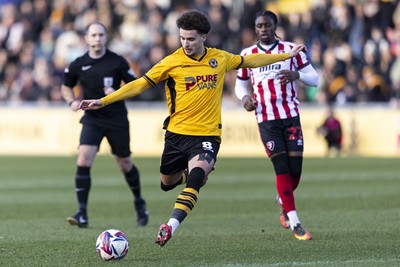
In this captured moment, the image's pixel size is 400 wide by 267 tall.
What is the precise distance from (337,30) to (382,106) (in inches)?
102

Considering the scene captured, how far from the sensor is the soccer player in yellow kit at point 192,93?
366 inches

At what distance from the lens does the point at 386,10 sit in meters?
26.7

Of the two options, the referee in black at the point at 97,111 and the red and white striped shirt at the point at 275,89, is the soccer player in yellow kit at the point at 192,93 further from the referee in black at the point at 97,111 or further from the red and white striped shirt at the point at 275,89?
the referee in black at the point at 97,111

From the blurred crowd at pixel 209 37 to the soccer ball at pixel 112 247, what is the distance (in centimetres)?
Answer: 1799

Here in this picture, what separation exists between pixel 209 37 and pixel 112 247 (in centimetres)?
1971

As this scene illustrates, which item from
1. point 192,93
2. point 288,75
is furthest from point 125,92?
point 288,75

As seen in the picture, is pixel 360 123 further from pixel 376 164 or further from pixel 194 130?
pixel 194 130

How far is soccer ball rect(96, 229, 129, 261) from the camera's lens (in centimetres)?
877

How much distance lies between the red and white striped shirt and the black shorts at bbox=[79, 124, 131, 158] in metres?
2.20

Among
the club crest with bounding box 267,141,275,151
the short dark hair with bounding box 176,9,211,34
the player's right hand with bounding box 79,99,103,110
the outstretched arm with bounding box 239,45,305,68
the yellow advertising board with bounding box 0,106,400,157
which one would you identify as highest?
the short dark hair with bounding box 176,9,211,34

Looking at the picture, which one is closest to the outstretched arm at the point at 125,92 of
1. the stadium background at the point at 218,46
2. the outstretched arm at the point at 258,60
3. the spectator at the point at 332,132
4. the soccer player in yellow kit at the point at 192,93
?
the soccer player in yellow kit at the point at 192,93

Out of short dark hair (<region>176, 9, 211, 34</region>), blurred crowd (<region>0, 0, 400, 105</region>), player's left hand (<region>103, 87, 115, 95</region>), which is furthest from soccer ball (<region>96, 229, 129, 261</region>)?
blurred crowd (<region>0, 0, 400, 105</region>)

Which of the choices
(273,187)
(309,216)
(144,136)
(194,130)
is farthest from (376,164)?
(194,130)

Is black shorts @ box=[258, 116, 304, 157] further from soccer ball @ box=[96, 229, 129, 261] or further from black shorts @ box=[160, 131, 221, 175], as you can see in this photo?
soccer ball @ box=[96, 229, 129, 261]
